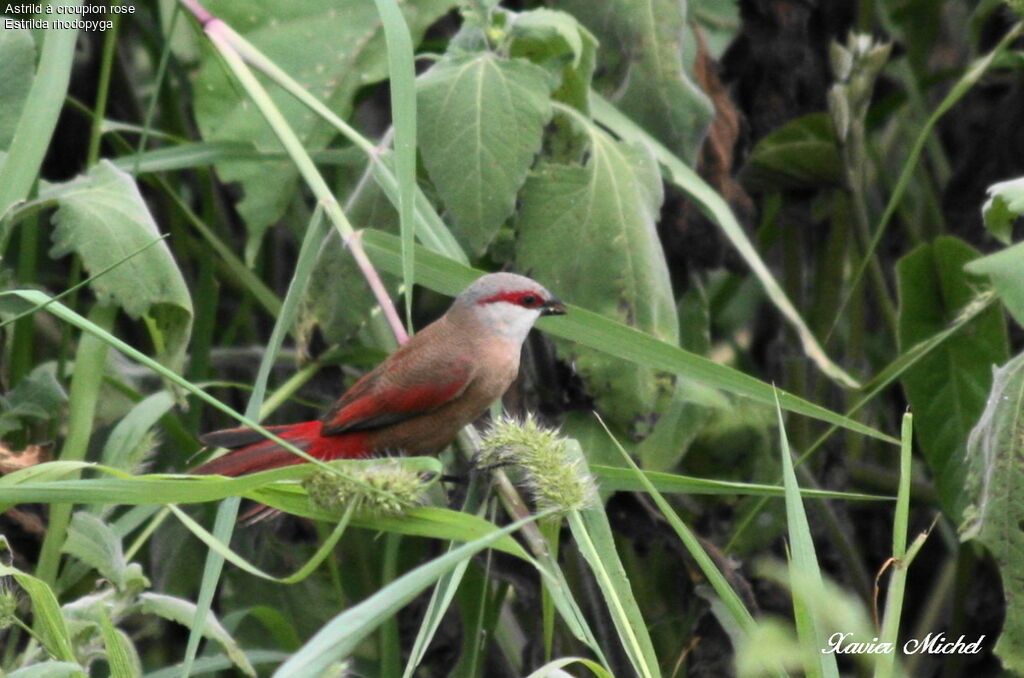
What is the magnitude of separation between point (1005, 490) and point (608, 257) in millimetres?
810

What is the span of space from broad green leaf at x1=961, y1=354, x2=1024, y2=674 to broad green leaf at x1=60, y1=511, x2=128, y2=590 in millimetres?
1362

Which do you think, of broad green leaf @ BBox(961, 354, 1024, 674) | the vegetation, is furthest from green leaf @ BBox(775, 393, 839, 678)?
broad green leaf @ BBox(961, 354, 1024, 674)

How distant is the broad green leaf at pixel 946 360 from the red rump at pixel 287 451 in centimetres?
118

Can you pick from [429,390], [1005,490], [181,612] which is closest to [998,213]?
[1005,490]

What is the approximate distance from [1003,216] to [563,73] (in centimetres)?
90

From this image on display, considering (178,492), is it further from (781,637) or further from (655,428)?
(655,428)

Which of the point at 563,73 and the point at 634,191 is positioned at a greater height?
the point at 563,73

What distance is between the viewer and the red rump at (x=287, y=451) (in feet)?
7.42

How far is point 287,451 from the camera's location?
228 centimetres

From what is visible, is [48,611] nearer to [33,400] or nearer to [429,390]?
[33,400]

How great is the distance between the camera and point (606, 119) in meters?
2.56

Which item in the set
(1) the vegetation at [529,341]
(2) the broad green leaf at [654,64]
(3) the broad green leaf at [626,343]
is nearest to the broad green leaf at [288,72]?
(1) the vegetation at [529,341]

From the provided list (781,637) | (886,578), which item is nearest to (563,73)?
(781,637)

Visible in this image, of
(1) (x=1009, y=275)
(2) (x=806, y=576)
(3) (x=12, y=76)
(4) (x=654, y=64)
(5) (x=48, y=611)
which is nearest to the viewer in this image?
(2) (x=806, y=576)
